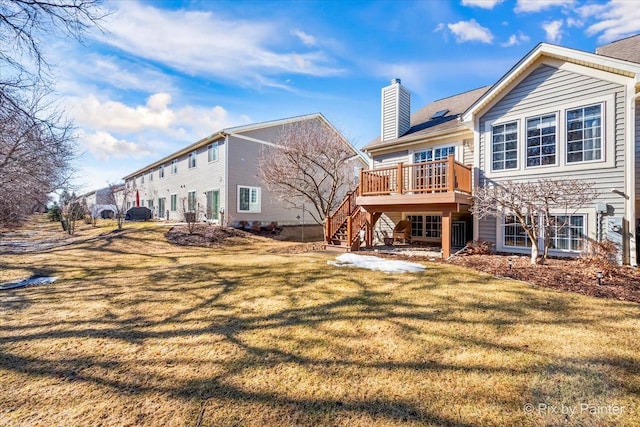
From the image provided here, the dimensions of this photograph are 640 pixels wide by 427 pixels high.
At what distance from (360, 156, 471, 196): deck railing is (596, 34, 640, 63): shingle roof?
5688 mm

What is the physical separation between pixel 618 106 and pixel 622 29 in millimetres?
5640

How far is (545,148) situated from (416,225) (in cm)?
552

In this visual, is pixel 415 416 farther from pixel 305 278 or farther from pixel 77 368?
pixel 305 278

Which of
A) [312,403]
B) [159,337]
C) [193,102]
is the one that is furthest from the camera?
[193,102]

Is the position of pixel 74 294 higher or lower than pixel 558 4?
lower

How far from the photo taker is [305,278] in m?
6.61

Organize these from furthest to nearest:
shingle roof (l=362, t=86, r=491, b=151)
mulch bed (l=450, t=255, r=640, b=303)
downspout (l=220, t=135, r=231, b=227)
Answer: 1. downspout (l=220, t=135, r=231, b=227)
2. shingle roof (l=362, t=86, r=491, b=151)
3. mulch bed (l=450, t=255, r=640, b=303)

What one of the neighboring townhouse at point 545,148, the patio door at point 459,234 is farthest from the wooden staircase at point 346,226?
the patio door at point 459,234

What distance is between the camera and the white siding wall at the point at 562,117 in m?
7.77

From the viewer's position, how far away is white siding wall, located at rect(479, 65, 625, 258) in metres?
7.77

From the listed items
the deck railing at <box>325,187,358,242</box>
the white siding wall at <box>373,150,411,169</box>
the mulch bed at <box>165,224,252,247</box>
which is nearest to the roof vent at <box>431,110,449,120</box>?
the white siding wall at <box>373,150,411,169</box>

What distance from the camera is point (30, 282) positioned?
6.98 meters

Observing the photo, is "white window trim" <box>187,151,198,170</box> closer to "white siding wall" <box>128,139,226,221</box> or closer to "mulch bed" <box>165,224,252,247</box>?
"white siding wall" <box>128,139,226,221</box>

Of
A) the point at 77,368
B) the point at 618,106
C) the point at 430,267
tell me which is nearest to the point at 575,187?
the point at 618,106
